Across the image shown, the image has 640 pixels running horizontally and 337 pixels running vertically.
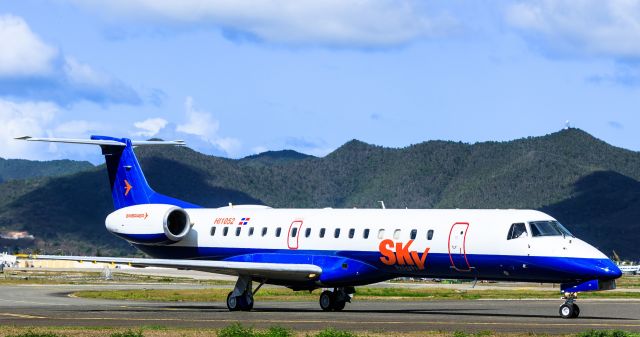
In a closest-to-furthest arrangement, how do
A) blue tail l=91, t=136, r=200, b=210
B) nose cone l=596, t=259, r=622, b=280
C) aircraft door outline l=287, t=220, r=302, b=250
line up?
nose cone l=596, t=259, r=622, b=280 → aircraft door outline l=287, t=220, r=302, b=250 → blue tail l=91, t=136, r=200, b=210

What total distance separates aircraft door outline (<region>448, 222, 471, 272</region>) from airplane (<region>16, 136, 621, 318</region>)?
0.03m

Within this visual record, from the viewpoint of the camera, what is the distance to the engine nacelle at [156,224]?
4816 centimetres

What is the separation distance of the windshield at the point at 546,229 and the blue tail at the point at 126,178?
17.4 meters

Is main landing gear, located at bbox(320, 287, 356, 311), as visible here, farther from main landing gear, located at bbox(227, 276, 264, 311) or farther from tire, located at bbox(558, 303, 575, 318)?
tire, located at bbox(558, 303, 575, 318)

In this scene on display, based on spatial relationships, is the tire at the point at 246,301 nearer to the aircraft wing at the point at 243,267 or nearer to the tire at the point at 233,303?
the tire at the point at 233,303

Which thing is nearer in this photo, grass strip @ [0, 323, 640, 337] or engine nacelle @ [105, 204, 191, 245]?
grass strip @ [0, 323, 640, 337]

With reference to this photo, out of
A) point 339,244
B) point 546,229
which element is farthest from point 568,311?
point 339,244

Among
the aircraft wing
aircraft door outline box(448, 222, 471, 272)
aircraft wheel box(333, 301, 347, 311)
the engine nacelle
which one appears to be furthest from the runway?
the engine nacelle

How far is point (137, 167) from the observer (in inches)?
2035

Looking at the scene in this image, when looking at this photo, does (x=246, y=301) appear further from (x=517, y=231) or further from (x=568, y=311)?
(x=568, y=311)

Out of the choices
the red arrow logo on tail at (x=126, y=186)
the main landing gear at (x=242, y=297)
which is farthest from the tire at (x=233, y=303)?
the red arrow logo on tail at (x=126, y=186)

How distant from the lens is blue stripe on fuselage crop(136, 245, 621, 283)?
1469 inches

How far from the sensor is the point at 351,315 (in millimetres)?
39719

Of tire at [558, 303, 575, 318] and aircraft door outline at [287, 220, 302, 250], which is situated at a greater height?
aircraft door outline at [287, 220, 302, 250]
